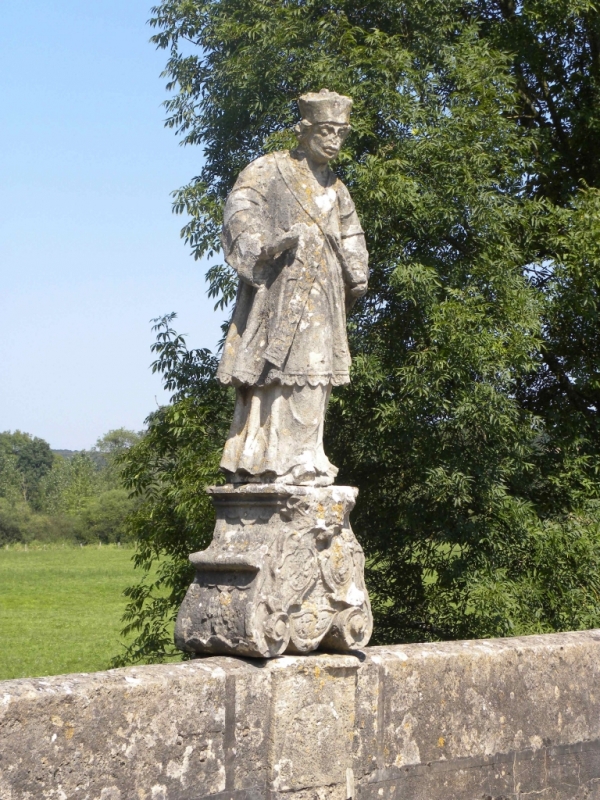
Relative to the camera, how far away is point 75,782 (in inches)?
162

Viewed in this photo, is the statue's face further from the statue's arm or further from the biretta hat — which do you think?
the statue's arm

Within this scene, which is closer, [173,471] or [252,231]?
[252,231]

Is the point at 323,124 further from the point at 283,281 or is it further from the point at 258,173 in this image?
the point at 283,281

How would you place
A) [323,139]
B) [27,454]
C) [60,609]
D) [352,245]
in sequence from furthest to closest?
[27,454] < [60,609] < [352,245] < [323,139]

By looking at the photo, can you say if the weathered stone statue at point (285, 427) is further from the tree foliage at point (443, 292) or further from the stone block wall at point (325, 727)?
the tree foliage at point (443, 292)

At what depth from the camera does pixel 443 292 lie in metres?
10.9

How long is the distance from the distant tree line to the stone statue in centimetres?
679

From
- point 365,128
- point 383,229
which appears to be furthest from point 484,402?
point 365,128

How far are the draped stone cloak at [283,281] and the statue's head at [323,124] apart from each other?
0.29ft

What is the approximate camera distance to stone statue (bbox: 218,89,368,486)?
503 cm

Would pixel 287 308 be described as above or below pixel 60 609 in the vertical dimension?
above

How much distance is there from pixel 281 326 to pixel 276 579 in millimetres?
1130

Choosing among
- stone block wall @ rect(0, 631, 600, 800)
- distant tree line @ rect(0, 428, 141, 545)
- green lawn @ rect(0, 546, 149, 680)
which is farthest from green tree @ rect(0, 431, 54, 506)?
stone block wall @ rect(0, 631, 600, 800)

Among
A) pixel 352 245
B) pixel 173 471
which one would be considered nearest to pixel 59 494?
pixel 173 471
